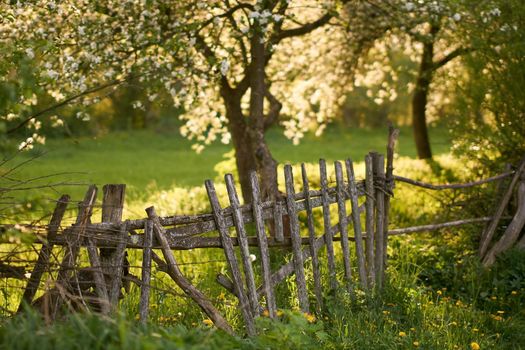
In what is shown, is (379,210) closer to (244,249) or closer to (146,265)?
(244,249)

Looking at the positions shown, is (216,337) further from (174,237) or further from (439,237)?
(439,237)

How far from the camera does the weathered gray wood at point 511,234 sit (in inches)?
326

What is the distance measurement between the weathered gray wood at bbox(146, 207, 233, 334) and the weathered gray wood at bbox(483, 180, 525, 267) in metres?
4.20

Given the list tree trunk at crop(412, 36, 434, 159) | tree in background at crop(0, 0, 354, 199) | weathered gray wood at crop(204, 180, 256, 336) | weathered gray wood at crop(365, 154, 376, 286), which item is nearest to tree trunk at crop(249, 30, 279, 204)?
tree in background at crop(0, 0, 354, 199)

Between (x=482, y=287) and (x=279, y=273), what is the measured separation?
2.86 meters

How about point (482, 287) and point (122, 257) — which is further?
point (482, 287)

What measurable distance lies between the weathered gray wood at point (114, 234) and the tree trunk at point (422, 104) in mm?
11228

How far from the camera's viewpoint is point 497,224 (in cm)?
876

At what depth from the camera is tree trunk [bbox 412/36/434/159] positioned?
16.0 meters

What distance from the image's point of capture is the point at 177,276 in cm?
496

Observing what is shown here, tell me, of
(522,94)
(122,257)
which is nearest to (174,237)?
(122,257)

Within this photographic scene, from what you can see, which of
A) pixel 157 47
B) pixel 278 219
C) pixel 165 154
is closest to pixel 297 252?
pixel 278 219

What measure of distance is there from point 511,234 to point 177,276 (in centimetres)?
489

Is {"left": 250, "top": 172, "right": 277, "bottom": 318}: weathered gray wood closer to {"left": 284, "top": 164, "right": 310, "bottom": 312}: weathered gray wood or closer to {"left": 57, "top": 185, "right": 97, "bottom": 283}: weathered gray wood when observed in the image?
{"left": 284, "top": 164, "right": 310, "bottom": 312}: weathered gray wood
